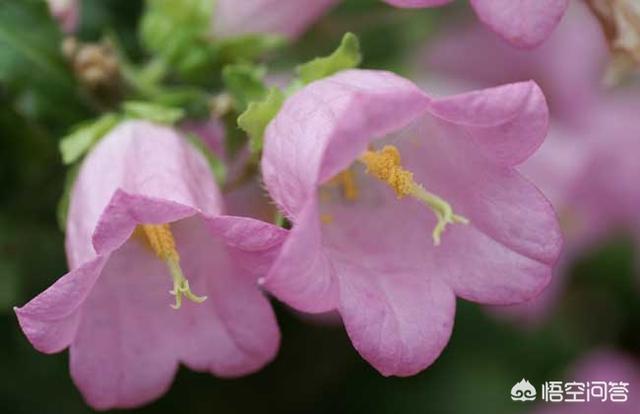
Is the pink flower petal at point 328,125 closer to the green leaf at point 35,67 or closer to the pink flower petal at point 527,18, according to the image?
the pink flower petal at point 527,18

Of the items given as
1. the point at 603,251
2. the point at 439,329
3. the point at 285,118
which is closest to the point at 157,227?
the point at 285,118

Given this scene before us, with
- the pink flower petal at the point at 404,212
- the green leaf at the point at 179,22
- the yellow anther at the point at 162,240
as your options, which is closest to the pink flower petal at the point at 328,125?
the pink flower petal at the point at 404,212

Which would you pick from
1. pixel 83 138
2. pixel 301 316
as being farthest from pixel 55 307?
pixel 301 316

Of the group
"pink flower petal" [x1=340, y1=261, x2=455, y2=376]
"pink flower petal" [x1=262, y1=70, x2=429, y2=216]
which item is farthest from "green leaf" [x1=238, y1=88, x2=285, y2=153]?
"pink flower petal" [x1=340, y1=261, x2=455, y2=376]

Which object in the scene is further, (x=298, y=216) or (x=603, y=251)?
(x=603, y=251)

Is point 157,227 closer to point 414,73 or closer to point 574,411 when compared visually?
point 414,73

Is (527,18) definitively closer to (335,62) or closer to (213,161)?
(335,62)
